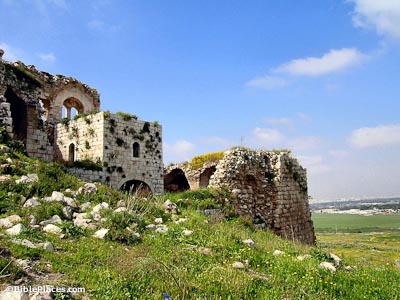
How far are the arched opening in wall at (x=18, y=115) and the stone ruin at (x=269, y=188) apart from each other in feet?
29.2

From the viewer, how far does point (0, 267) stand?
4199 mm

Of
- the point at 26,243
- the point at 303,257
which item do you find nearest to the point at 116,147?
the point at 26,243

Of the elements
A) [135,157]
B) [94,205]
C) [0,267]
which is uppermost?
[135,157]

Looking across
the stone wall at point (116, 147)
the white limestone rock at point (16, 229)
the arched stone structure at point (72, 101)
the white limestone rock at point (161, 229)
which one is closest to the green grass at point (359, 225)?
the arched stone structure at point (72, 101)

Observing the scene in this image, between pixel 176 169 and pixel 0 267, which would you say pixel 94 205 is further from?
pixel 176 169

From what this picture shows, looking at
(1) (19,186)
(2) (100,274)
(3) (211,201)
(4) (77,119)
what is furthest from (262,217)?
(2) (100,274)

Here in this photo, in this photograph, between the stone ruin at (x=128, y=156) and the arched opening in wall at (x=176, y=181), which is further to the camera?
the arched opening in wall at (x=176, y=181)

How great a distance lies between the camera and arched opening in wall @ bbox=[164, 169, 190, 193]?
22.6 meters

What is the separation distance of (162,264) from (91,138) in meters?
11.2

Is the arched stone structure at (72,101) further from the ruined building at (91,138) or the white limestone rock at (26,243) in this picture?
the white limestone rock at (26,243)

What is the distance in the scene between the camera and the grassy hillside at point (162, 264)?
4504 millimetres

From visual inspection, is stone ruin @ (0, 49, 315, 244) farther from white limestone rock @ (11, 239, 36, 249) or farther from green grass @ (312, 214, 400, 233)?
green grass @ (312, 214, 400, 233)

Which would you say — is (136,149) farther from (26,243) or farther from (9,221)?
(26,243)

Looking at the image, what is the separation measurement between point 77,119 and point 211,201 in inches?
289
